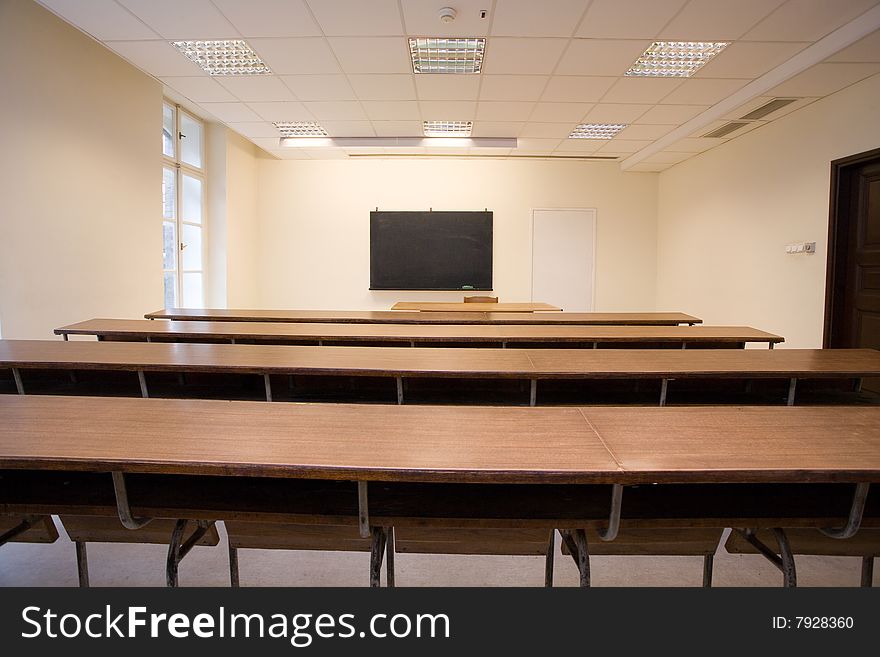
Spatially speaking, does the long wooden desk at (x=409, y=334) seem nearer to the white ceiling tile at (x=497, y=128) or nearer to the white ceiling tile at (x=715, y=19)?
the white ceiling tile at (x=715, y=19)

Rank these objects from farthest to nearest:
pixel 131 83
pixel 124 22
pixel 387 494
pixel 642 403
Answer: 1. pixel 131 83
2. pixel 124 22
3. pixel 642 403
4. pixel 387 494

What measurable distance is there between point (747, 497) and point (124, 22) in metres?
4.77

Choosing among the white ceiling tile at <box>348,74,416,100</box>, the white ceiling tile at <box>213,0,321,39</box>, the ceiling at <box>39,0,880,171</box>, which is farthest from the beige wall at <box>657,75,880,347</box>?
the white ceiling tile at <box>213,0,321,39</box>

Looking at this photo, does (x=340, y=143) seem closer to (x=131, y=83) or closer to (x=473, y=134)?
(x=473, y=134)

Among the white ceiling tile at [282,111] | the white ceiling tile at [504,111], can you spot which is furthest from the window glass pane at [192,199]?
the white ceiling tile at [504,111]

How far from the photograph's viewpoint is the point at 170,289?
A: 6496 mm

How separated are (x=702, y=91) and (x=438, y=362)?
4.37 meters

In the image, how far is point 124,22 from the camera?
152 inches

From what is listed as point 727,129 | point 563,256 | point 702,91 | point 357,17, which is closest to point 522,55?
point 357,17

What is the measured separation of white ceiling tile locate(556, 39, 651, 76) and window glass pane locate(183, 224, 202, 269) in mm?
4873

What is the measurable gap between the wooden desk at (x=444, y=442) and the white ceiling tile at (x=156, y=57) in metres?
3.81

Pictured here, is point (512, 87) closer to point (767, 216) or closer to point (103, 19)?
point (767, 216)

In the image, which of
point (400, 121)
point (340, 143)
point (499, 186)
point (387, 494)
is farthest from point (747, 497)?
point (499, 186)
